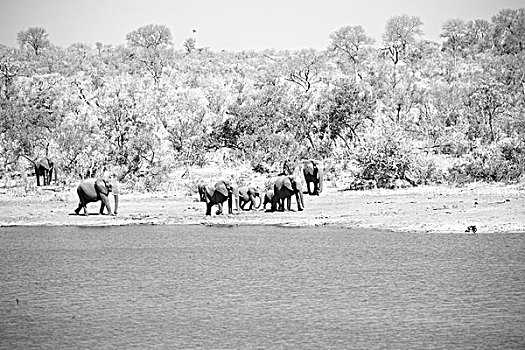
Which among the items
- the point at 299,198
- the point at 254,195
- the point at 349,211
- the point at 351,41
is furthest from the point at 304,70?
the point at 349,211

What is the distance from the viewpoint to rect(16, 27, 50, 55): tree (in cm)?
7788

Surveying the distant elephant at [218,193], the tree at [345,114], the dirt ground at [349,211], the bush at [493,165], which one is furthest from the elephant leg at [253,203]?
the tree at [345,114]

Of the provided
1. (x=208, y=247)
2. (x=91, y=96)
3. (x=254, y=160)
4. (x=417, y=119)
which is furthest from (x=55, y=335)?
(x=91, y=96)

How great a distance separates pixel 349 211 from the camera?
22047mm

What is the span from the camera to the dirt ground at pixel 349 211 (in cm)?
1941

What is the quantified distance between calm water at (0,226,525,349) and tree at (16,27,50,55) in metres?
63.3

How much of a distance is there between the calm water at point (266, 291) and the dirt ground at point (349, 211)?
1626 millimetres

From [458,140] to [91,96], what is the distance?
72.0 ft

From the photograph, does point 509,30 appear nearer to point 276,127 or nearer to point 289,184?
point 276,127

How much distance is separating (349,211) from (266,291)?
10119 mm

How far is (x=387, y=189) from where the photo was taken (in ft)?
88.3

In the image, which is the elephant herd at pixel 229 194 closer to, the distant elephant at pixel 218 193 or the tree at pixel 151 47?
the distant elephant at pixel 218 193

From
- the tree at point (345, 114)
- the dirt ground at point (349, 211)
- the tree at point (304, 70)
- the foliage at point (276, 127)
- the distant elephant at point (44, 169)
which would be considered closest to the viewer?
the dirt ground at point (349, 211)

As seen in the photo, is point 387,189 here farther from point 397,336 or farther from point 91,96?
point 91,96
